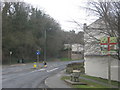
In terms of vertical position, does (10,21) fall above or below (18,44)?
above

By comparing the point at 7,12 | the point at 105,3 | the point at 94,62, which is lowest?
the point at 94,62

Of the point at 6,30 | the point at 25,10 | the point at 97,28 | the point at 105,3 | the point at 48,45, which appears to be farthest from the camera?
the point at 48,45

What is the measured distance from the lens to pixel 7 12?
4844 cm

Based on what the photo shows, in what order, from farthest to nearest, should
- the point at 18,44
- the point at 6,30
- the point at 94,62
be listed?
1. the point at 18,44
2. the point at 6,30
3. the point at 94,62

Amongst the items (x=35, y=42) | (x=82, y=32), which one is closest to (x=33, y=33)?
(x=35, y=42)

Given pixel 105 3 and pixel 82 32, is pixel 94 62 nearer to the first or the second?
pixel 82 32

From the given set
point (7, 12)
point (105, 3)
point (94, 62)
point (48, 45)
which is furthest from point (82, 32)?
point (48, 45)

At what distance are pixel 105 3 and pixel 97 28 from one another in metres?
1.95

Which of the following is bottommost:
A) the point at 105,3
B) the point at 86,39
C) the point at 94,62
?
the point at 94,62

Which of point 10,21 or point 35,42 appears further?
point 35,42

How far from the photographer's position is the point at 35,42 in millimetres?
57281

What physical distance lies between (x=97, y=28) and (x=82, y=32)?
3.77 feet

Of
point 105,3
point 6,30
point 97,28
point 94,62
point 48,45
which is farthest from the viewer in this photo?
point 48,45

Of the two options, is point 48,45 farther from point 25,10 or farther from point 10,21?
point 10,21
